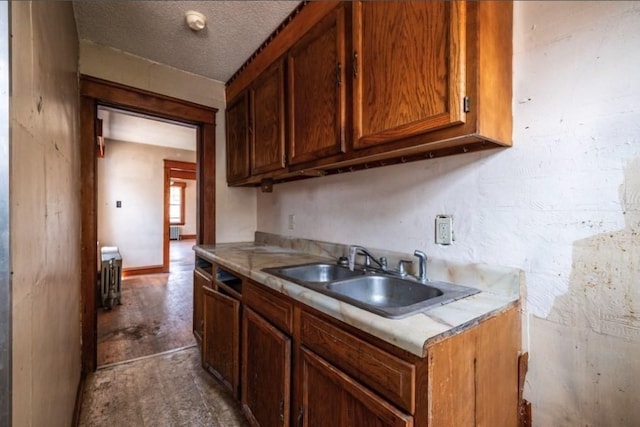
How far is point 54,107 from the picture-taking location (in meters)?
1.04

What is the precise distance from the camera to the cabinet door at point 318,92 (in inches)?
50.4

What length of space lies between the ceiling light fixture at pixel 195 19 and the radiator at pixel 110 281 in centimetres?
303

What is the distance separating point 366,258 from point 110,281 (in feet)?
11.0

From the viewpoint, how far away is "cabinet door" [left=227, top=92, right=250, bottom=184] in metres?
2.16

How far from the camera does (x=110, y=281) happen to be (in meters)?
3.42

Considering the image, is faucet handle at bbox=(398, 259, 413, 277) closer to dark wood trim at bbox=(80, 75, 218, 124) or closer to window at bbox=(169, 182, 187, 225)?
dark wood trim at bbox=(80, 75, 218, 124)

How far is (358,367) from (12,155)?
965 millimetres

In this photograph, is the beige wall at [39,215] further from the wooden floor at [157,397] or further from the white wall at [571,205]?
the white wall at [571,205]

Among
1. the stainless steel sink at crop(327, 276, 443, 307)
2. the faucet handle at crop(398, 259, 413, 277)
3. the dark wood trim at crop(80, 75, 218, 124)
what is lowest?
the stainless steel sink at crop(327, 276, 443, 307)

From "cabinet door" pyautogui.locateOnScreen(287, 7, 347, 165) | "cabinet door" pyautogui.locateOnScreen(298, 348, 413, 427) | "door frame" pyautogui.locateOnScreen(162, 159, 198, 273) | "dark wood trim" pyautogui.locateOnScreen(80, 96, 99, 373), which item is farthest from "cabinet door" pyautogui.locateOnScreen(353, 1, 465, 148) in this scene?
"door frame" pyautogui.locateOnScreen(162, 159, 198, 273)

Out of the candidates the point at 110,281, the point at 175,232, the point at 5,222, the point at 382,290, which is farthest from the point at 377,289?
the point at 175,232

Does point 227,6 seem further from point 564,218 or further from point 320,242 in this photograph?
point 564,218

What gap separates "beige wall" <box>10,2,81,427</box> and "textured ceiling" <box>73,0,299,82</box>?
553 millimetres

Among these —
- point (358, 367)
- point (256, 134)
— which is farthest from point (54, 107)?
point (358, 367)
